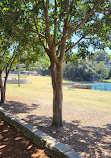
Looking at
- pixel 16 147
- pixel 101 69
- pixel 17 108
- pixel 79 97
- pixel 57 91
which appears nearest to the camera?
pixel 16 147

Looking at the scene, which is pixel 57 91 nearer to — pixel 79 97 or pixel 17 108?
pixel 17 108

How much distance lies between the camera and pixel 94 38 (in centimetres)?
633

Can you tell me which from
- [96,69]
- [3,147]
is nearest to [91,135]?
[3,147]

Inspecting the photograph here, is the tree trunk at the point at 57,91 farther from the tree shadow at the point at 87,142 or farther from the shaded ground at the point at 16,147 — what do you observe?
the shaded ground at the point at 16,147

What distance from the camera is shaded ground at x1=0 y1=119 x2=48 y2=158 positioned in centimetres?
334

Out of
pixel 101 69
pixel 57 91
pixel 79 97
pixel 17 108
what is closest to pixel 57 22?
pixel 57 91

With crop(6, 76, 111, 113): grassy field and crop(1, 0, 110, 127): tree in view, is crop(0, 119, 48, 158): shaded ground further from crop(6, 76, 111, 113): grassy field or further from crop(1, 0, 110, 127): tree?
crop(6, 76, 111, 113): grassy field

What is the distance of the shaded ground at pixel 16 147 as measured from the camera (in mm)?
3338

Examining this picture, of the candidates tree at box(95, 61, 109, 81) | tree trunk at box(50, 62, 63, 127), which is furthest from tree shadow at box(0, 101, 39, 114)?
tree at box(95, 61, 109, 81)

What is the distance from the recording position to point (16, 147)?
370 centimetres

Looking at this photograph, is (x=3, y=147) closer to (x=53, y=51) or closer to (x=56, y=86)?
(x=56, y=86)

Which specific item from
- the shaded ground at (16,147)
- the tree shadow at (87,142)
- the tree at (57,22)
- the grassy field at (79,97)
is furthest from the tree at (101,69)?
the shaded ground at (16,147)

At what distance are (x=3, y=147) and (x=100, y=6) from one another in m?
5.46

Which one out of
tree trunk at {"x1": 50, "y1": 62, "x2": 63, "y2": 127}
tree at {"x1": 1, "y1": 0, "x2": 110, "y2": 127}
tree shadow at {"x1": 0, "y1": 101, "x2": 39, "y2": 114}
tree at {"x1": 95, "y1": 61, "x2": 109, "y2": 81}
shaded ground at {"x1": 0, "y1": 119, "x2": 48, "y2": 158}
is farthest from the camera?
tree at {"x1": 95, "y1": 61, "x2": 109, "y2": 81}
